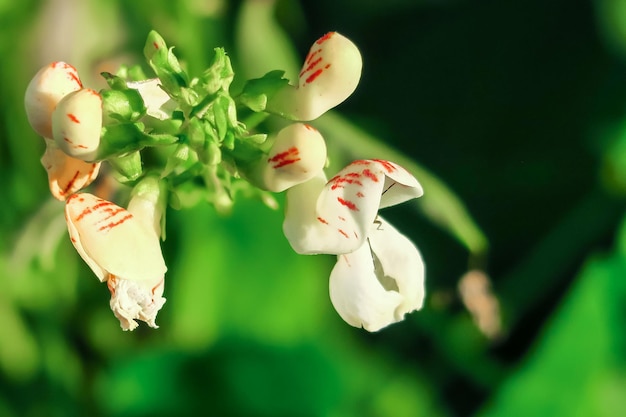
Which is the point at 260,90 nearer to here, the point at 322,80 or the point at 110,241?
the point at 322,80

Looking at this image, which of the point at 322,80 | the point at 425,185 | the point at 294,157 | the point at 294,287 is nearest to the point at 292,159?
the point at 294,157

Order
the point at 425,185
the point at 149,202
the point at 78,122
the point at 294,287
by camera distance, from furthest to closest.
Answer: the point at 294,287
the point at 425,185
the point at 149,202
the point at 78,122

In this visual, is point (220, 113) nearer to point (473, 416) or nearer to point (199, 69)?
point (199, 69)

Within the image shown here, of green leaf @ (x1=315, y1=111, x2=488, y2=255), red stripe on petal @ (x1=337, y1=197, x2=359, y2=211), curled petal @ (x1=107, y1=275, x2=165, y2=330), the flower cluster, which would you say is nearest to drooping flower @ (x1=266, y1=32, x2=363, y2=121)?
the flower cluster

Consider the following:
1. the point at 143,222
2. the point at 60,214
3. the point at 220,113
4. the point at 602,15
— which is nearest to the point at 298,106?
the point at 220,113

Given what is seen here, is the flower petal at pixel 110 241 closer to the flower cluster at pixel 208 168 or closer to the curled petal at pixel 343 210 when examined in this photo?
the flower cluster at pixel 208 168

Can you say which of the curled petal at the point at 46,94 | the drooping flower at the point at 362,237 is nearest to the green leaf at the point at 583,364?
the drooping flower at the point at 362,237

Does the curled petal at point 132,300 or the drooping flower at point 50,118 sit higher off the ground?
the drooping flower at point 50,118
